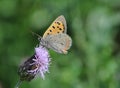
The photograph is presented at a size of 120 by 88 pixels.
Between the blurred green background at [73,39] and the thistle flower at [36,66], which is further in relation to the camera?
the blurred green background at [73,39]

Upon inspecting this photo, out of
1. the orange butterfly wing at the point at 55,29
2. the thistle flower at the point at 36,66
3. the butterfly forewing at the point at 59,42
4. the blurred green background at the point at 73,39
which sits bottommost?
the blurred green background at the point at 73,39

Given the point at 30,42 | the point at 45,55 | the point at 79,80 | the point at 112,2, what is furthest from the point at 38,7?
the point at 45,55

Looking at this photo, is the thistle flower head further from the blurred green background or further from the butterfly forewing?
the blurred green background

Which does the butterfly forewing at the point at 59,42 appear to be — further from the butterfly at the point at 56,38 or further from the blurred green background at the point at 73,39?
the blurred green background at the point at 73,39

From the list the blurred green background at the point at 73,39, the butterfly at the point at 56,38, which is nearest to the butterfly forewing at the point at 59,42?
the butterfly at the point at 56,38

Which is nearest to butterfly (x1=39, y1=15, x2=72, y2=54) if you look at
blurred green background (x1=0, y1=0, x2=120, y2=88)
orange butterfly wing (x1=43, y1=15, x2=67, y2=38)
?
orange butterfly wing (x1=43, y1=15, x2=67, y2=38)

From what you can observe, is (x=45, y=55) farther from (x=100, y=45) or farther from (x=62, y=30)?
(x=100, y=45)

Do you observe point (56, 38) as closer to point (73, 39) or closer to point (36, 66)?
point (36, 66)
